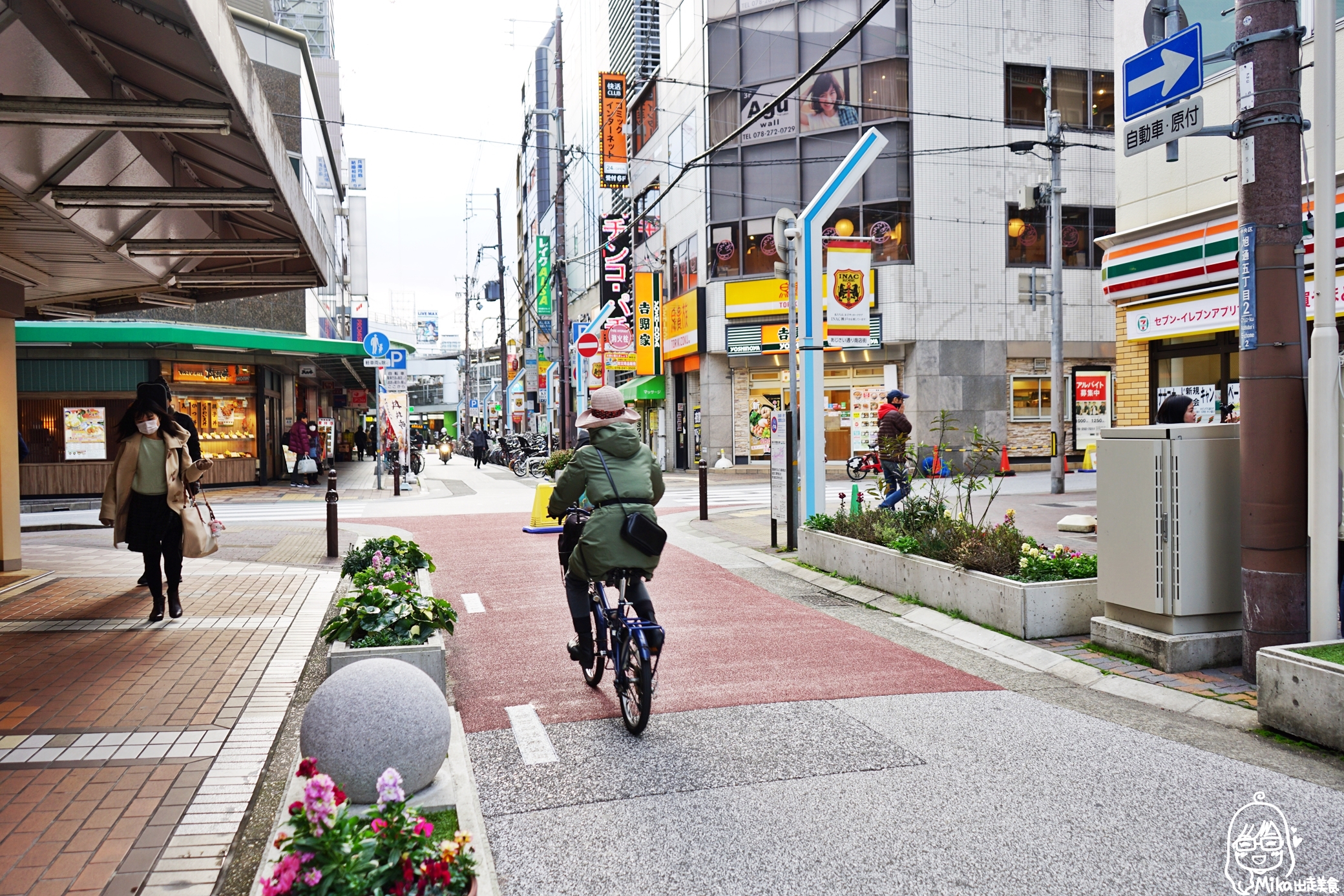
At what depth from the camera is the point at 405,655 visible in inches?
211

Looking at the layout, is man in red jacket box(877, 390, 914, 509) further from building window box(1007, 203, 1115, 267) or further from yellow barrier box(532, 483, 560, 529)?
building window box(1007, 203, 1115, 267)

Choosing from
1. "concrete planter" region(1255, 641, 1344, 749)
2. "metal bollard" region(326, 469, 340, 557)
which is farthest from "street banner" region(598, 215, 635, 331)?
"concrete planter" region(1255, 641, 1344, 749)

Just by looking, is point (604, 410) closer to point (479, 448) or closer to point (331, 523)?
point (331, 523)

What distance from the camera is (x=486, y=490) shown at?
24.7 meters

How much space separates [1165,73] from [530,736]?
6.15 metres

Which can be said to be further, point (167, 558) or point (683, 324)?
point (683, 324)

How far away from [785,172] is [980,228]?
608cm

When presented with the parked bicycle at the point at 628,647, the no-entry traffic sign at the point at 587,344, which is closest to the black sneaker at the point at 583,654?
the parked bicycle at the point at 628,647

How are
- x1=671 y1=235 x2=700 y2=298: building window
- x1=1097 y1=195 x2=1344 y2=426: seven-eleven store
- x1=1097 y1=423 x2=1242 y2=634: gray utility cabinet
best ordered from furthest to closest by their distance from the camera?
x1=671 y1=235 x2=700 y2=298: building window < x1=1097 y1=195 x2=1344 y2=426: seven-eleven store < x1=1097 y1=423 x2=1242 y2=634: gray utility cabinet

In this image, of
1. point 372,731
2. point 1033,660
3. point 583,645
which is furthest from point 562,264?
point 372,731

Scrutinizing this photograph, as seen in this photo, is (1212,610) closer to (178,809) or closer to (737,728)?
(737,728)

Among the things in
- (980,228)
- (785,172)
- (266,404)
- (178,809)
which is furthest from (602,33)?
(178,809)

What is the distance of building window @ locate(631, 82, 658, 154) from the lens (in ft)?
120

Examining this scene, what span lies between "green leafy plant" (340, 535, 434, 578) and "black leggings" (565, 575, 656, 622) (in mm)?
2101
